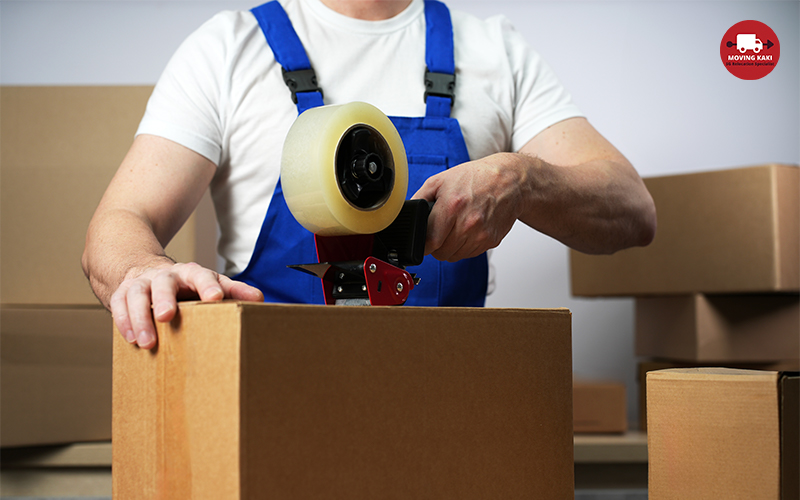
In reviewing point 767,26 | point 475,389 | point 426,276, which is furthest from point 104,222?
point 767,26

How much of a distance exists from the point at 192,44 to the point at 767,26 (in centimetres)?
193

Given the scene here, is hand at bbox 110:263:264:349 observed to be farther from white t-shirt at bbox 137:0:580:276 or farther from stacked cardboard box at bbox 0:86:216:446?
stacked cardboard box at bbox 0:86:216:446

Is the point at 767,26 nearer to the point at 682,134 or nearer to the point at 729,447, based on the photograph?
the point at 682,134

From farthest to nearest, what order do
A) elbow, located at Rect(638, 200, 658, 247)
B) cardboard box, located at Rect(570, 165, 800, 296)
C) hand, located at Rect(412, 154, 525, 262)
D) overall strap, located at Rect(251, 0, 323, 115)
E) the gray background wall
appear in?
the gray background wall
cardboard box, located at Rect(570, 165, 800, 296)
elbow, located at Rect(638, 200, 658, 247)
overall strap, located at Rect(251, 0, 323, 115)
hand, located at Rect(412, 154, 525, 262)

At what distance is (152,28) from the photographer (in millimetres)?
1991

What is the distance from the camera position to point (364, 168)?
26.2 inches

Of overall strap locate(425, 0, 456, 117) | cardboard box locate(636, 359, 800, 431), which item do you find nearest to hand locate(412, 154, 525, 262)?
overall strap locate(425, 0, 456, 117)

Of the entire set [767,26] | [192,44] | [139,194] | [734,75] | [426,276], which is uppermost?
[767,26]

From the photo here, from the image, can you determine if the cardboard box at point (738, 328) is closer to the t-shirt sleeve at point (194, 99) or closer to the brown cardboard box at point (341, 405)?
the brown cardboard box at point (341, 405)

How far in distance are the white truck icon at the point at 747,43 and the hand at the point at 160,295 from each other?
1.64 metres

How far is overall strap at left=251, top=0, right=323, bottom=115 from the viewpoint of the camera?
3.49ft

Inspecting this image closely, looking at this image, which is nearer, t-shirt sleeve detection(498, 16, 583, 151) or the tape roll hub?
the tape roll hub

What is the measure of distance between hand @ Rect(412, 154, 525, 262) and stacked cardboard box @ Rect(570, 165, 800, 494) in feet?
3.12

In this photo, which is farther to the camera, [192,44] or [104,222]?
[192,44]
